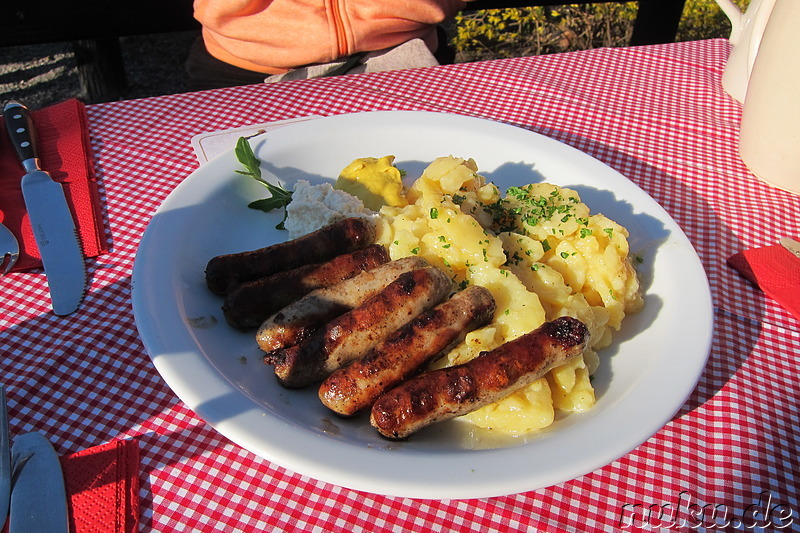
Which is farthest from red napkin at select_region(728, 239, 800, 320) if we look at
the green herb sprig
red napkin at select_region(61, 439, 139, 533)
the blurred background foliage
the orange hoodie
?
the blurred background foliage

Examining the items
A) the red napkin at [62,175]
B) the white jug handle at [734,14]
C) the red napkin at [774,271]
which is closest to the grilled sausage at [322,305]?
the red napkin at [62,175]

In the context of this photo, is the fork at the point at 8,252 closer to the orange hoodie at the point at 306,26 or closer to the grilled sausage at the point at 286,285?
the grilled sausage at the point at 286,285

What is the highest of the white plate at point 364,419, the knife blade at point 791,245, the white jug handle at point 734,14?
the white jug handle at point 734,14

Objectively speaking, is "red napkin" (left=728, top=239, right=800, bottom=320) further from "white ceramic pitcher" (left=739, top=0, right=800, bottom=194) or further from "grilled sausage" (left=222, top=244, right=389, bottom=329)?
"grilled sausage" (left=222, top=244, right=389, bottom=329)

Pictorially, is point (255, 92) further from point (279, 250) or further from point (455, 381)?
point (455, 381)

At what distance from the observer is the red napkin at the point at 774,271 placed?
7.54 feet

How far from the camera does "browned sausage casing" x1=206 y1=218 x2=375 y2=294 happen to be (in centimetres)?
207

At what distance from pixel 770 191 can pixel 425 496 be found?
8.12 ft

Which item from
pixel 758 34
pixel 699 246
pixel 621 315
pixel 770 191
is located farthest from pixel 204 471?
pixel 758 34

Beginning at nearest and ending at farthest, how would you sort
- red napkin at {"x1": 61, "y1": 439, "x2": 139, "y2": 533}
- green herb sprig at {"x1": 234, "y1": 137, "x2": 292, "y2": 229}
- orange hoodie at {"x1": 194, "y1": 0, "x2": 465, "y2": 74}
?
red napkin at {"x1": 61, "y1": 439, "x2": 139, "y2": 533}, green herb sprig at {"x1": 234, "y1": 137, "x2": 292, "y2": 229}, orange hoodie at {"x1": 194, "y1": 0, "x2": 465, "y2": 74}

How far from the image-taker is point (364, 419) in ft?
5.75

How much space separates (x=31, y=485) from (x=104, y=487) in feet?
0.56

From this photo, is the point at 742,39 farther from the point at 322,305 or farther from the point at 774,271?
the point at 322,305

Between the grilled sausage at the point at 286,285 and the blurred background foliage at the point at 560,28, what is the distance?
518 centimetres
